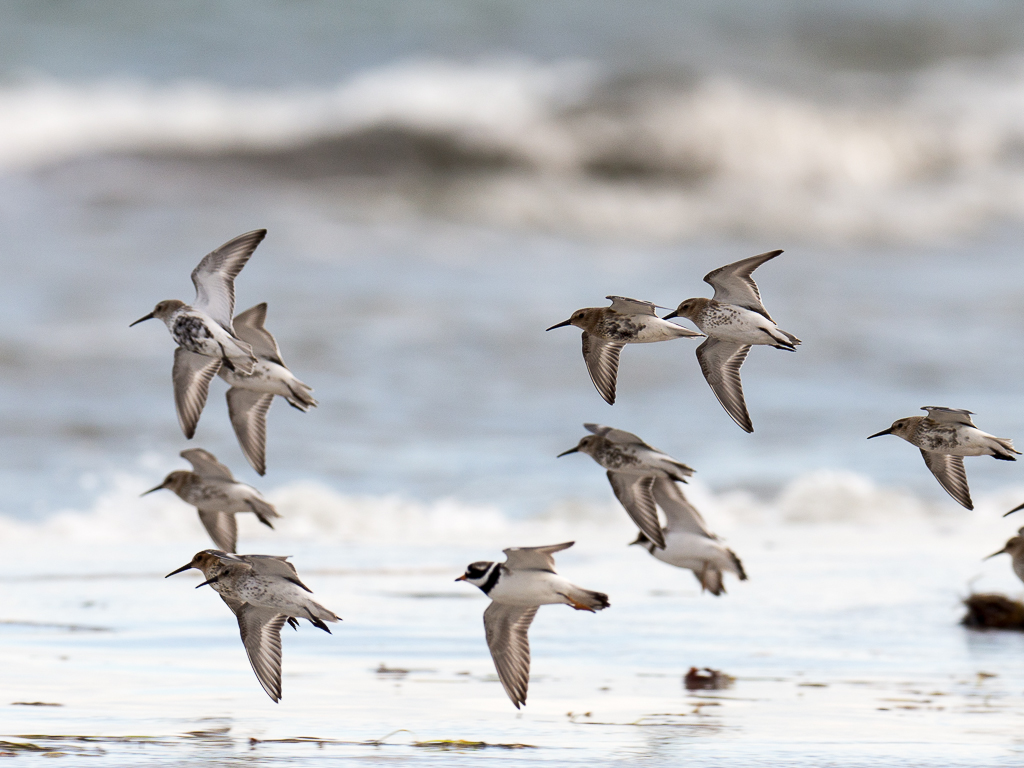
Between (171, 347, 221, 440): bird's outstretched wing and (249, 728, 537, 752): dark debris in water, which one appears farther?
(171, 347, 221, 440): bird's outstretched wing

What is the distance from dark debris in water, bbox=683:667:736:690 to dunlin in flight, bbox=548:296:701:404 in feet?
6.64

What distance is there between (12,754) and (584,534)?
8.13 metres

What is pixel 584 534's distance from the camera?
13.3 m

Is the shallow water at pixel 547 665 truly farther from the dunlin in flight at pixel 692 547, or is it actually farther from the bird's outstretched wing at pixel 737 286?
the bird's outstretched wing at pixel 737 286

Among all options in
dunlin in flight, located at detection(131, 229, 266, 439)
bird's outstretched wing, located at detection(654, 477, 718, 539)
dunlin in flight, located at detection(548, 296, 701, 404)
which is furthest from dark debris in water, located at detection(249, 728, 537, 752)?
bird's outstretched wing, located at detection(654, 477, 718, 539)

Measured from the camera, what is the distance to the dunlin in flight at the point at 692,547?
28.8 feet

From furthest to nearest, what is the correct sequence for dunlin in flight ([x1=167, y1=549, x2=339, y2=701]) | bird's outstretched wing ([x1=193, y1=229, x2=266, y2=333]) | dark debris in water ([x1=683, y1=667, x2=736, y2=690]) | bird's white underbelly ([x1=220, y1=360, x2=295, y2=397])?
dark debris in water ([x1=683, y1=667, x2=736, y2=690]), bird's white underbelly ([x1=220, y1=360, x2=295, y2=397]), bird's outstretched wing ([x1=193, y1=229, x2=266, y2=333]), dunlin in flight ([x1=167, y1=549, x2=339, y2=701])

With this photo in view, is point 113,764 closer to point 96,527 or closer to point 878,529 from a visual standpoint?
point 96,527

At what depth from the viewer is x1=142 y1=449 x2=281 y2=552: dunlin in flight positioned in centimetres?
769

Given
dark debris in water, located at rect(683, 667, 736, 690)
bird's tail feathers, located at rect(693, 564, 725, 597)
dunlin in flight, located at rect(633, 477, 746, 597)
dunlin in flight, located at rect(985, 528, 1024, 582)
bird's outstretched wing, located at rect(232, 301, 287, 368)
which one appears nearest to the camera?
bird's outstretched wing, located at rect(232, 301, 287, 368)

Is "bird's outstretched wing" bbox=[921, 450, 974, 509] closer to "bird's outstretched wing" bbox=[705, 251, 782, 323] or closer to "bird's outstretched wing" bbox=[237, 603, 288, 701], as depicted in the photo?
"bird's outstretched wing" bbox=[705, 251, 782, 323]

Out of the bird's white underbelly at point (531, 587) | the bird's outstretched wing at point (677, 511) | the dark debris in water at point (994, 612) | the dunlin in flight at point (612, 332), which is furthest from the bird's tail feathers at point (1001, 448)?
the dark debris in water at point (994, 612)

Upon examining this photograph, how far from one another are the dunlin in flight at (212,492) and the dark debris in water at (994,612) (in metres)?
4.33

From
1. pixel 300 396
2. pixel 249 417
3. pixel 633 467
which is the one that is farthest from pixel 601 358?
pixel 249 417
